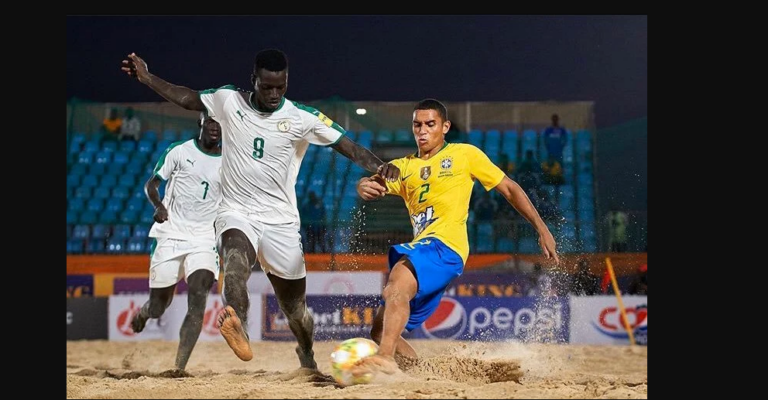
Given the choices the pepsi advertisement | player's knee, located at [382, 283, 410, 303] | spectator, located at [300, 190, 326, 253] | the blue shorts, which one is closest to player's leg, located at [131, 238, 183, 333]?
spectator, located at [300, 190, 326, 253]

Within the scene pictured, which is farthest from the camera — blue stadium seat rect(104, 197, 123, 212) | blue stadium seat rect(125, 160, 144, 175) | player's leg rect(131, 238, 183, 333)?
blue stadium seat rect(125, 160, 144, 175)

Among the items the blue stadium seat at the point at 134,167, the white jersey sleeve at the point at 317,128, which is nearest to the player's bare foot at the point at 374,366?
the white jersey sleeve at the point at 317,128

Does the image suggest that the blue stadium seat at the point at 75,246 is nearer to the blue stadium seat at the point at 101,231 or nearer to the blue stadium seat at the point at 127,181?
the blue stadium seat at the point at 101,231

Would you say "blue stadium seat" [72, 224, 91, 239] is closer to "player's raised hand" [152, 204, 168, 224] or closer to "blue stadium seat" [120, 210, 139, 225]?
"blue stadium seat" [120, 210, 139, 225]

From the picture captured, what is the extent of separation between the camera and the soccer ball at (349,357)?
6895 mm

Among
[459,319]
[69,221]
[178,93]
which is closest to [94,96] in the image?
[69,221]

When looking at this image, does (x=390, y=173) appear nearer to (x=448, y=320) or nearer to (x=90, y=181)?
(x=448, y=320)

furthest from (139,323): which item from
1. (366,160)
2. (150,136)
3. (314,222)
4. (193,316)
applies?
(150,136)

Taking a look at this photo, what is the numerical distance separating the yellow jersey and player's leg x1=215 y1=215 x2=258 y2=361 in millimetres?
1305

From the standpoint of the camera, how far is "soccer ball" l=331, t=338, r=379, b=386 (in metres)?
6.89

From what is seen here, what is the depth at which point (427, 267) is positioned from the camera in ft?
23.9

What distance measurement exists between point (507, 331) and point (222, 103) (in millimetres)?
7794

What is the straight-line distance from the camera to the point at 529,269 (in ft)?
47.3

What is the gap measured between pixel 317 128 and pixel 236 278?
1.62 meters
